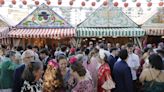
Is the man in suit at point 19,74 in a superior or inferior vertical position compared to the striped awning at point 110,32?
superior

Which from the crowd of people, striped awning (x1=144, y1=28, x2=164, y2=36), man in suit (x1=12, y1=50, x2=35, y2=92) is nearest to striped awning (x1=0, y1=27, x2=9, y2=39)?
striped awning (x1=144, y1=28, x2=164, y2=36)

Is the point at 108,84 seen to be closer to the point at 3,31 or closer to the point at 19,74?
→ the point at 19,74

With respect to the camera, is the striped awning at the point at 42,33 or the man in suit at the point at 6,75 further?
the striped awning at the point at 42,33

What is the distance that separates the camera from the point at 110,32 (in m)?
19.2

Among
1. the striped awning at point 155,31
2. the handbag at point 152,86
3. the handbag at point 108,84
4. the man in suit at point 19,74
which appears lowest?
the striped awning at point 155,31

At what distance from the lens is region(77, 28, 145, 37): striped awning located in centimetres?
1911

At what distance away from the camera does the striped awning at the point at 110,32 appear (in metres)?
19.1

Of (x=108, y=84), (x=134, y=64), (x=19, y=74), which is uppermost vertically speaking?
(x=19, y=74)

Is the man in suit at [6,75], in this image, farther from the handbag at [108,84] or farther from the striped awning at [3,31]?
the striped awning at [3,31]

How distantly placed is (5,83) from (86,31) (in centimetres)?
1248

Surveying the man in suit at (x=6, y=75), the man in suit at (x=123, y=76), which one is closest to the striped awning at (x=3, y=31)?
the man in suit at (x=6, y=75)

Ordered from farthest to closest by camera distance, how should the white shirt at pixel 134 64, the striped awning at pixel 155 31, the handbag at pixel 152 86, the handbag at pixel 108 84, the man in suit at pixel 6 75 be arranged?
the striped awning at pixel 155 31, the white shirt at pixel 134 64, the handbag at pixel 108 84, the man in suit at pixel 6 75, the handbag at pixel 152 86

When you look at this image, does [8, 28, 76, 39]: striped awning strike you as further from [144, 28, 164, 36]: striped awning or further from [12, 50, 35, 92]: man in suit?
[12, 50, 35, 92]: man in suit

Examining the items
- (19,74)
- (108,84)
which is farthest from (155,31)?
(19,74)
